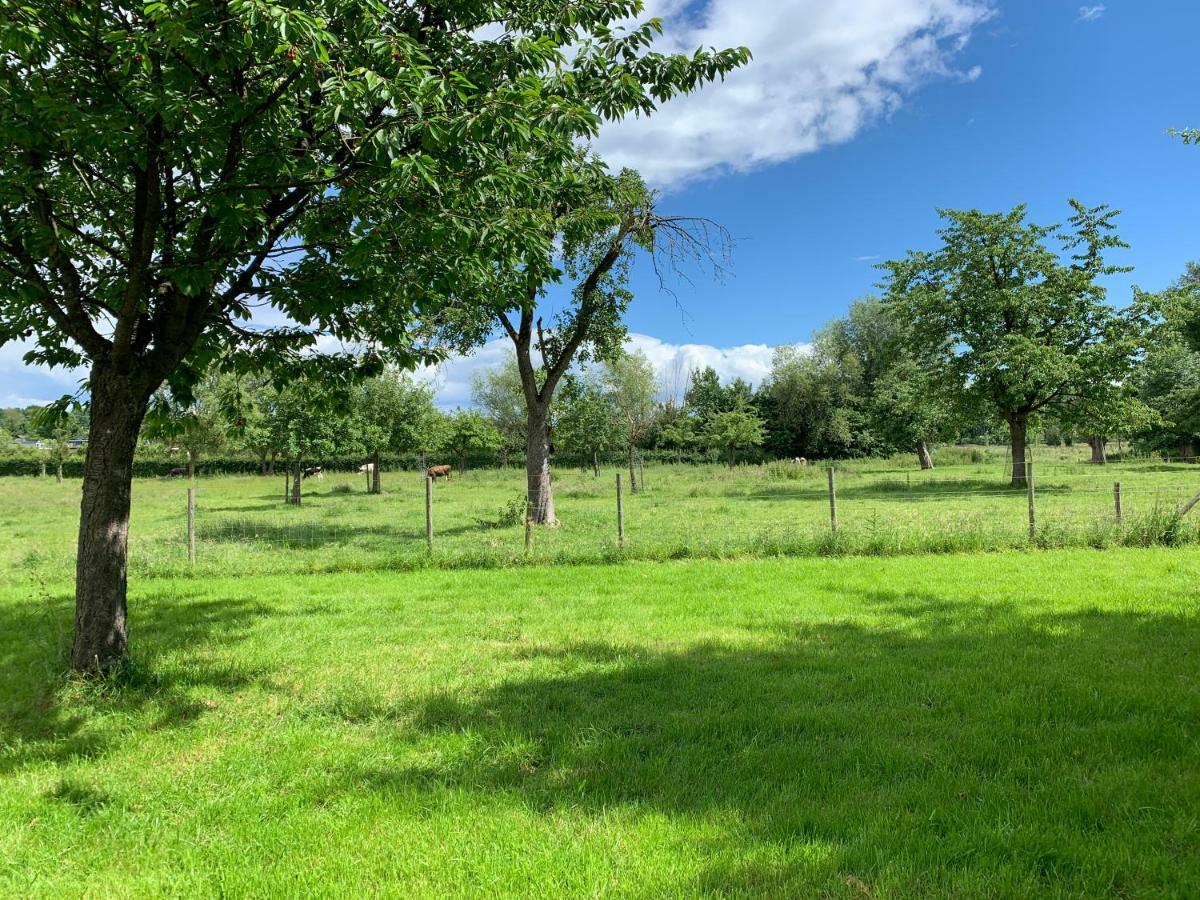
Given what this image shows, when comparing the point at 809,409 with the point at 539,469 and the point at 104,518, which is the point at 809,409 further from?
the point at 104,518

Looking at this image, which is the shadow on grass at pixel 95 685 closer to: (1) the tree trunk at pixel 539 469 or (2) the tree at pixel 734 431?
(1) the tree trunk at pixel 539 469

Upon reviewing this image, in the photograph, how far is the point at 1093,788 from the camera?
10.5 feet

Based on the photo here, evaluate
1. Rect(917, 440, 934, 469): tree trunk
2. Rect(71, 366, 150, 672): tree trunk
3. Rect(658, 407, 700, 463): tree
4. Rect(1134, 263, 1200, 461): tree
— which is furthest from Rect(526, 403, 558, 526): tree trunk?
Rect(917, 440, 934, 469): tree trunk

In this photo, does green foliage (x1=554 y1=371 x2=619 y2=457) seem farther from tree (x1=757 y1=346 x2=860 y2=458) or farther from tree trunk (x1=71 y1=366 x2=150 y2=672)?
tree trunk (x1=71 y1=366 x2=150 y2=672)

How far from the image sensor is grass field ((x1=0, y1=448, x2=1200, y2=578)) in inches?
424

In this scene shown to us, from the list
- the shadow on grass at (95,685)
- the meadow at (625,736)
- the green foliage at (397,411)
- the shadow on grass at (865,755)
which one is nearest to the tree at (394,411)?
the green foliage at (397,411)

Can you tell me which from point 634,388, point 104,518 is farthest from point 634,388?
point 104,518

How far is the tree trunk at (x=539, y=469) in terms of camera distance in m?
15.7

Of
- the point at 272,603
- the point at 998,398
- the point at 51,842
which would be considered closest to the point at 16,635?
the point at 272,603

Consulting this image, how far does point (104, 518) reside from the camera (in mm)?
5078

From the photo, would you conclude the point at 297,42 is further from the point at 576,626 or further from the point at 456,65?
the point at 576,626

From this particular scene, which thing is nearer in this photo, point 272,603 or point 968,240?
point 272,603

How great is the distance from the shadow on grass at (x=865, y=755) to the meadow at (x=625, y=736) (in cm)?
2

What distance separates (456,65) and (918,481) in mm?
29162
